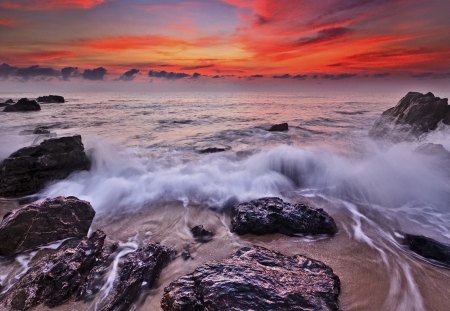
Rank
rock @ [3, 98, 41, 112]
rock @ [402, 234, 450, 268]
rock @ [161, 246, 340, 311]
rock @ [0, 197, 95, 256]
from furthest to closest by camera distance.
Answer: rock @ [3, 98, 41, 112], rock @ [0, 197, 95, 256], rock @ [402, 234, 450, 268], rock @ [161, 246, 340, 311]

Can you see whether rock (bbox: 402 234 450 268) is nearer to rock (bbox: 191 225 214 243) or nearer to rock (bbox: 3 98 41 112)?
rock (bbox: 191 225 214 243)

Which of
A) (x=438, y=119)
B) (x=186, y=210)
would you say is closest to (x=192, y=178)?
(x=186, y=210)

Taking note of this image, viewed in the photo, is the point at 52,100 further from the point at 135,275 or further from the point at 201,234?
the point at 135,275

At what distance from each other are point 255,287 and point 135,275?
6.16 ft

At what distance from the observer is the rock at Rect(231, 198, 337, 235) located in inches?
221

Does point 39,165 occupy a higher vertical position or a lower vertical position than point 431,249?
higher

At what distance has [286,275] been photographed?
3.77 metres

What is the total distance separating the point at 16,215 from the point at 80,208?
109 centimetres

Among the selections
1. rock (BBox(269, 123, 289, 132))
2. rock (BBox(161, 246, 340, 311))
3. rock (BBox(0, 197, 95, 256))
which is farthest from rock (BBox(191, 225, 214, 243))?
rock (BBox(269, 123, 289, 132))

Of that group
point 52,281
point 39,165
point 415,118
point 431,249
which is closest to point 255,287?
point 52,281

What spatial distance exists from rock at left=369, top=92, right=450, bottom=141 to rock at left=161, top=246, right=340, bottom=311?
13.6 metres

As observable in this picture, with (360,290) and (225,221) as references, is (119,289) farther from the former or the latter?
(360,290)

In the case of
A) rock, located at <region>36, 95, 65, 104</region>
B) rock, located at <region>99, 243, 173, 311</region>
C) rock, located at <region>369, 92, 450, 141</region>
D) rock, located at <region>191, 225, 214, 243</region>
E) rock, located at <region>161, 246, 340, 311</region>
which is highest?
rock, located at <region>369, 92, 450, 141</region>

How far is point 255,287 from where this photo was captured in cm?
341
